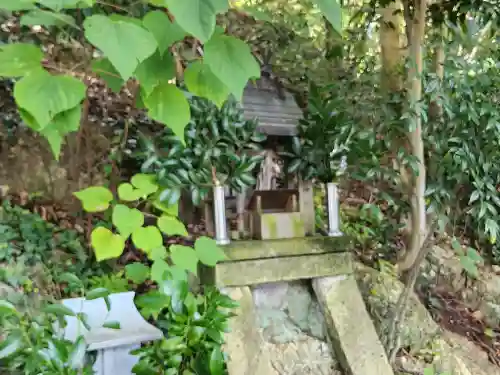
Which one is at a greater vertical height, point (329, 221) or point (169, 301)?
point (329, 221)

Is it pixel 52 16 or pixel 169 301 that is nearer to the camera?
pixel 52 16

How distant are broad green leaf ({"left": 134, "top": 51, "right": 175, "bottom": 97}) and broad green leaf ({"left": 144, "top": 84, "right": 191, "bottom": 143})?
3cm

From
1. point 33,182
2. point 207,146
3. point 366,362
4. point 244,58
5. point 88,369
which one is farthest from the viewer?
point 33,182

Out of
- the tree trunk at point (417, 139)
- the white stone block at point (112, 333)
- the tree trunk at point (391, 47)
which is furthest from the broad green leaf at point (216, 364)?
the tree trunk at point (391, 47)

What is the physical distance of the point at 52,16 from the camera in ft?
2.74

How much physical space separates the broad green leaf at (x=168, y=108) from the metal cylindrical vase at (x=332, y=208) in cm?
104

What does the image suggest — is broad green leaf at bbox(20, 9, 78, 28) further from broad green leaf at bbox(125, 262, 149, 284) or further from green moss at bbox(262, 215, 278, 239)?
green moss at bbox(262, 215, 278, 239)

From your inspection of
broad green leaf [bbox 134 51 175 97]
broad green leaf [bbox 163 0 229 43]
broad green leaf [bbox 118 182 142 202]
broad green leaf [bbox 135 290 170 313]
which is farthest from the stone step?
broad green leaf [bbox 163 0 229 43]

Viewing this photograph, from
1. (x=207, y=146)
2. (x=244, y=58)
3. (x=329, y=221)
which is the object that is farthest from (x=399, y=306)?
(x=244, y=58)

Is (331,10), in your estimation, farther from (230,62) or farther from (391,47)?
(391,47)

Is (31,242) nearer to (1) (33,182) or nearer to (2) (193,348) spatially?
(1) (33,182)

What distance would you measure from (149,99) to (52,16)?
23cm

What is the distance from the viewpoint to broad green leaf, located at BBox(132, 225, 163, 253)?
55.4 inches

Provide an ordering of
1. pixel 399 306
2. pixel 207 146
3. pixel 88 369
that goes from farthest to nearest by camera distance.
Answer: pixel 399 306 → pixel 207 146 → pixel 88 369
